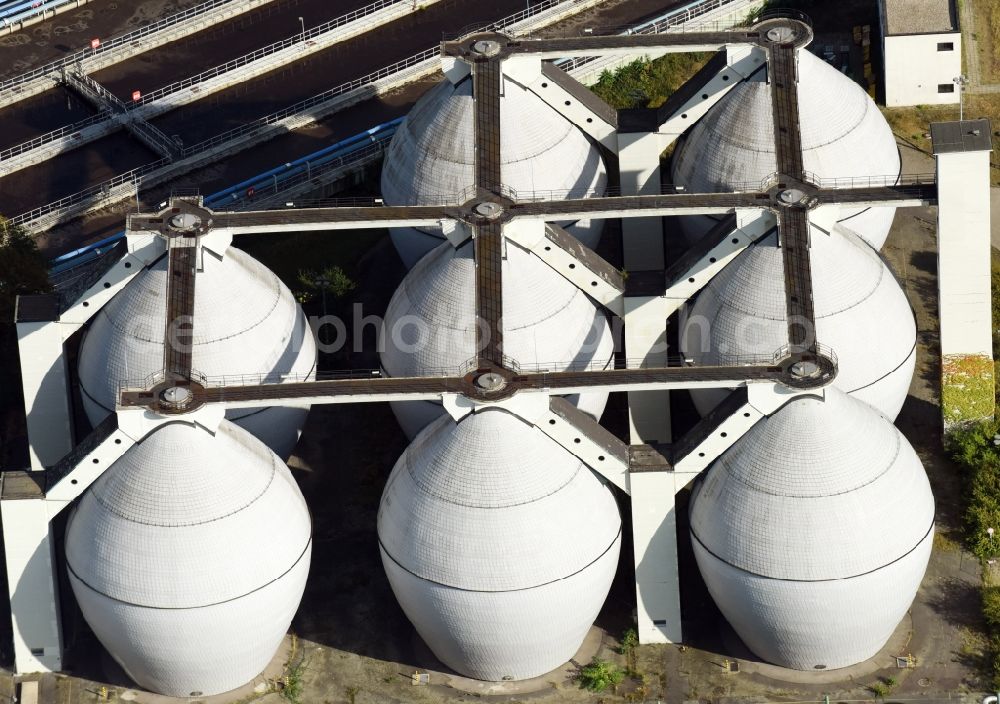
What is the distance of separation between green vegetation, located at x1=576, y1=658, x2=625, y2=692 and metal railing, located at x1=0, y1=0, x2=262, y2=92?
176 feet

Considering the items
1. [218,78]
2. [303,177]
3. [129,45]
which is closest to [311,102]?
[218,78]

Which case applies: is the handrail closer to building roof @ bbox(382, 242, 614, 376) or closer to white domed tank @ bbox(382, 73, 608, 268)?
white domed tank @ bbox(382, 73, 608, 268)

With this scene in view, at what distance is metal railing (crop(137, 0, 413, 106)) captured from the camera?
123 metres

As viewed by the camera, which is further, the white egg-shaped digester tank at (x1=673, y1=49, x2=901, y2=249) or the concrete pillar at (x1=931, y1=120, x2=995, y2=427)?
the white egg-shaped digester tank at (x1=673, y1=49, x2=901, y2=249)

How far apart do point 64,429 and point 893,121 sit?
48.7 m

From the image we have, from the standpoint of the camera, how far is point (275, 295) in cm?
9588

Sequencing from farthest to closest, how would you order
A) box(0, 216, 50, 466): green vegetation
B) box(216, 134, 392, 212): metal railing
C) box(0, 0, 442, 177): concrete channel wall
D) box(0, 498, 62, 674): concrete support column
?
box(0, 0, 442, 177): concrete channel wall < box(216, 134, 392, 212): metal railing < box(0, 216, 50, 466): green vegetation < box(0, 498, 62, 674): concrete support column

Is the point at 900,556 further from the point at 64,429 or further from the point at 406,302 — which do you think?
the point at 64,429

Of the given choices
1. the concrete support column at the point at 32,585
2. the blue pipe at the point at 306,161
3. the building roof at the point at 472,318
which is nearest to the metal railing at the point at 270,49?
the blue pipe at the point at 306,161

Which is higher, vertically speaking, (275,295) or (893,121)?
(893,121)

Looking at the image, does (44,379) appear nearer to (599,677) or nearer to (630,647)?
(599,677)

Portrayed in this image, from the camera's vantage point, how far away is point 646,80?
122 m

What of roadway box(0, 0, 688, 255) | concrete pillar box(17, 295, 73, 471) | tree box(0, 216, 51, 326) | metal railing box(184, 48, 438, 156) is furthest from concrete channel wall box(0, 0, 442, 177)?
concrete pillar box(17, 295, 73, 471)

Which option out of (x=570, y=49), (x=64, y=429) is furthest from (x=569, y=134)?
(x=64, y=429)
